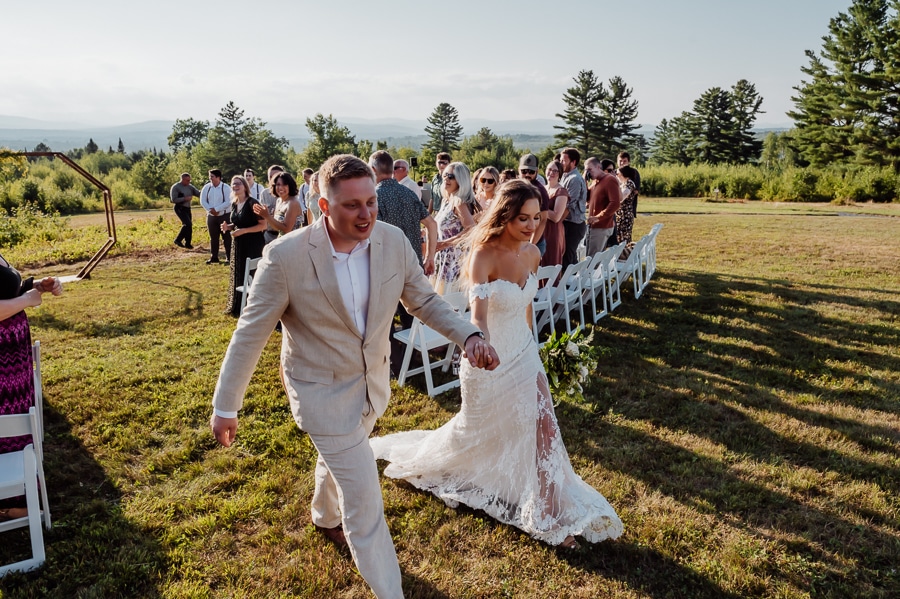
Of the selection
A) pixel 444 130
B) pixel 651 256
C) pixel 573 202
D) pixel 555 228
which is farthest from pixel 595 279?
pixel 444 130

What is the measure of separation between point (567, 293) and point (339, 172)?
5.78 meters

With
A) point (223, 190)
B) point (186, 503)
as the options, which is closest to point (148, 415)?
point (186, 503)

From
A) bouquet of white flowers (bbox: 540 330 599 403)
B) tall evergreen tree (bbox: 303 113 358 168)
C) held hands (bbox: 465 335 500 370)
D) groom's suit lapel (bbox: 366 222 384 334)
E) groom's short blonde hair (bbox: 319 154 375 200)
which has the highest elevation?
tall evergreen tree (bbox: 303 113 358 168)

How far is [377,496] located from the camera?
108 inches

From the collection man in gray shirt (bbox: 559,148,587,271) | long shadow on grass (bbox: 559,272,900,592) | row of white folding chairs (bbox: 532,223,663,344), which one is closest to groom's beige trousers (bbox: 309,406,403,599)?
long shadow on grass (bbox: 559,272,900,592)

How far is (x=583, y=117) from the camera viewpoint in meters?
68.5

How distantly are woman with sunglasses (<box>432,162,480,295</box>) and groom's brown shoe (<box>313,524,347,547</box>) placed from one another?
3.69 m

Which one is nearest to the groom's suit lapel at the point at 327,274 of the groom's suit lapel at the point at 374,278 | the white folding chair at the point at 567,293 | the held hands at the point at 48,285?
the groom's suit lapel at the point at 374,278

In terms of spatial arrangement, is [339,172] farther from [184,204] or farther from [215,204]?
[184,204]

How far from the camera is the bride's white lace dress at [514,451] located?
3.52 m

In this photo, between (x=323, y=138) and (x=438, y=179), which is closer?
(x=438, y=179)

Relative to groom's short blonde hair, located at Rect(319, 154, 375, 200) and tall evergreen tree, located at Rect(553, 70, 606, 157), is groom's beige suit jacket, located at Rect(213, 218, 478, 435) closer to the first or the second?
groom's short blonde hair, located at Rect(319, 154, 375, 200)

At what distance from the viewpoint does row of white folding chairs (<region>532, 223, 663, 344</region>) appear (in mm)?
7307

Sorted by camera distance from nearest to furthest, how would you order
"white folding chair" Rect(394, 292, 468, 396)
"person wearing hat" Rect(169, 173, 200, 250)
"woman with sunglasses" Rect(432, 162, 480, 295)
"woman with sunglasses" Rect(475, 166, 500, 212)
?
"white folding chair" Rect(394, 292, 468, 396)
"woman with sunglasses" Rect(432, 162, 480, 295)
"woman with sunglasses" Rect(475, 166, 500, 212)
"person wearing hat" Rect(169, 173, 200, 250)
